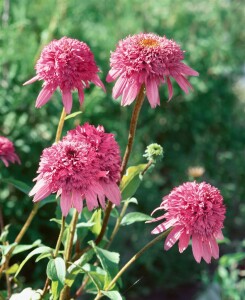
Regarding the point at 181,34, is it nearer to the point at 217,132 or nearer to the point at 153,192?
the point at 217,132

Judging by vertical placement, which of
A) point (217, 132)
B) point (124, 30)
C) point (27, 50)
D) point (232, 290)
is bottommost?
point (232, 290)

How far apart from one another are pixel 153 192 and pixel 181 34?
1.20 metres

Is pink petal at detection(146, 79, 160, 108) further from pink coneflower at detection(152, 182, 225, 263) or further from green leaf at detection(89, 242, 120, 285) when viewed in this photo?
green leaf at detection(89, 242, 120, 285)

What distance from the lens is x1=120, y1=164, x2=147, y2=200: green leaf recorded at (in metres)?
1.15

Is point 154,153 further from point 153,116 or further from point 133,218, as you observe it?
point 153,116

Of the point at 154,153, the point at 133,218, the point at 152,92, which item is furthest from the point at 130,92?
the point at 133,218

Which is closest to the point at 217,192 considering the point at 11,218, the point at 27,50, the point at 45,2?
the point at 11,218

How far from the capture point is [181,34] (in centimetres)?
365

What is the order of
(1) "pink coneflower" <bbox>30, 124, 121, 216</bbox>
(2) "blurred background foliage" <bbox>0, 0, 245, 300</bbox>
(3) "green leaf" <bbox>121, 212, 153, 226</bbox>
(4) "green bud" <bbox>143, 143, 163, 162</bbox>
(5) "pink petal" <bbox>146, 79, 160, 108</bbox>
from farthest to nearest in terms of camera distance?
(2) "blurred background foliage" <bbox>0, 0, 245, 300</bbox> → (3) "green leaf" <bbox>121, 212, 153, 226</bbox> → (4) "green bud" <bbox>143, 143, 163, 162</bbox> → (5) "pink petal" <bbox>146, 79, 160, 108</bbox> → (1) "pink coneflower" <bbox>30, 124, 121, 216</bbox>

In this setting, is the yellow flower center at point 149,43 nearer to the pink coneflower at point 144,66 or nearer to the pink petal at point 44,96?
the pink coneflower at point 144,66

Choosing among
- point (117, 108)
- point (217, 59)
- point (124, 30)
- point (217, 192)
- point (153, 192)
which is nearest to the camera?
point (217, 192)

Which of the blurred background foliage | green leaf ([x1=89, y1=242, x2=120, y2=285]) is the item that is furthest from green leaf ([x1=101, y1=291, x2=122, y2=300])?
the blurred background foliage

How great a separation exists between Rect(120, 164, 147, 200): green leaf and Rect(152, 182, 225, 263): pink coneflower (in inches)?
5.2

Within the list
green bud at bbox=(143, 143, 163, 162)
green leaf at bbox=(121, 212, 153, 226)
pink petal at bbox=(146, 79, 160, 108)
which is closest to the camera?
pink petal at bbox=(146, 79, 160, 108)
